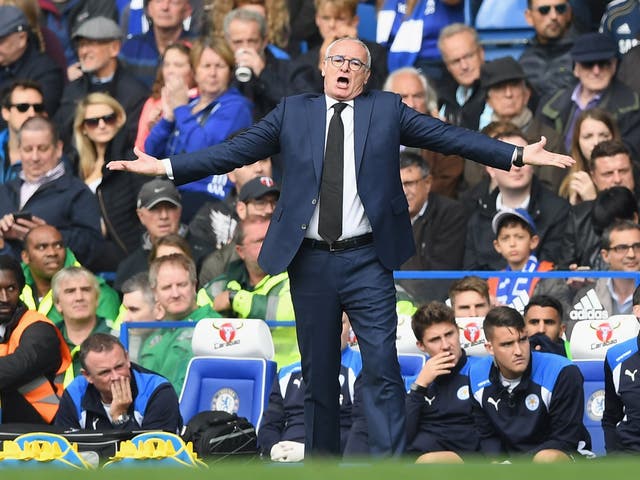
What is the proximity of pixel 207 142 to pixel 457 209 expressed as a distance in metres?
2.26

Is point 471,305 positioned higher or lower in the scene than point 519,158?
lower

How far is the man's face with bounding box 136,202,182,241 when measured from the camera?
12.2m

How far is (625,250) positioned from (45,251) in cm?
424

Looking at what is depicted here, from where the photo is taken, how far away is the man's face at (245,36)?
1327 cm

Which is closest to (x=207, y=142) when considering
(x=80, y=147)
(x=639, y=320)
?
(x=80, y=147)

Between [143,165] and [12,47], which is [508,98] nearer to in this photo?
[12,47]

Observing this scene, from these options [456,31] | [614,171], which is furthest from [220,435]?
[456,31]

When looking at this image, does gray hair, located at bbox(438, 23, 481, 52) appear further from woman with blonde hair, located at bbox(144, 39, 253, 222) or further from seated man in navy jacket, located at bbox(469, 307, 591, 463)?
seated man in navy jacket, located at bbox(469, 307, 591, 463)

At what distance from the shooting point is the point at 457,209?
11711mm

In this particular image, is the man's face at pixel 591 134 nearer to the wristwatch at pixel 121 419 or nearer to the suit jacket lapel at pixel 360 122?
the wristwatch at pixel 121 419

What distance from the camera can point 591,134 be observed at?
11.8m

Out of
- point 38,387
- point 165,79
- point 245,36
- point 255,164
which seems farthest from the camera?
point 165,79

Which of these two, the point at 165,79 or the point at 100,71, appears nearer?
the point at 165,79

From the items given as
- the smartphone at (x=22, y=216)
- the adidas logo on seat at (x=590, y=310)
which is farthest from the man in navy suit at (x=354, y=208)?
the smartphone at (x=22, y=216)
